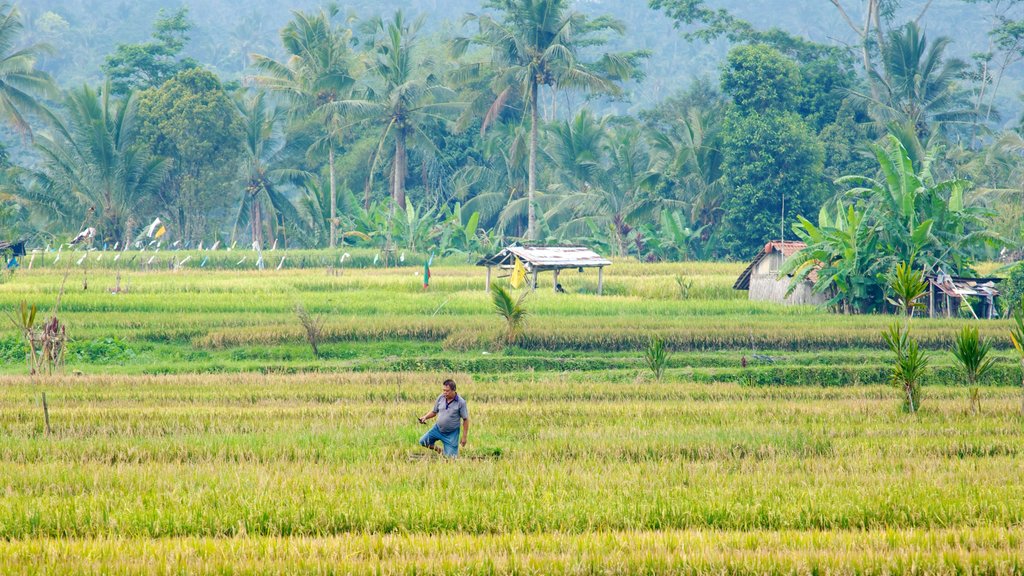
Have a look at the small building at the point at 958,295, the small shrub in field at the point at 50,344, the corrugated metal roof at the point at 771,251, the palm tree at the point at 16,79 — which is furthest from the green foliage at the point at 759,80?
the small shrub in field at the point at 50,344

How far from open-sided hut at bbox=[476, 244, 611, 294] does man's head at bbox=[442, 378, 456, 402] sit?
17.8 meters

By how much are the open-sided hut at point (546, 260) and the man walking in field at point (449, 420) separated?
1757 centimetres

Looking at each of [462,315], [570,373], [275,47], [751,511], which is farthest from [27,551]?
[275,47]

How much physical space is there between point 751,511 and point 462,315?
52.8 ft

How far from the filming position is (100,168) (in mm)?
38094

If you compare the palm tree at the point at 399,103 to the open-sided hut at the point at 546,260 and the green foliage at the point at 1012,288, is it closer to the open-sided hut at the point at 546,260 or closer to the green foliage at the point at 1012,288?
the open-sided hut at the point at 546,260

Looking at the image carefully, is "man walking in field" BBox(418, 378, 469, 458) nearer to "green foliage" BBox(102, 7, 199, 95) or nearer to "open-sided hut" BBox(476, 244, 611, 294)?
"open-sided hut" BBox(476, 244, 611, 294)

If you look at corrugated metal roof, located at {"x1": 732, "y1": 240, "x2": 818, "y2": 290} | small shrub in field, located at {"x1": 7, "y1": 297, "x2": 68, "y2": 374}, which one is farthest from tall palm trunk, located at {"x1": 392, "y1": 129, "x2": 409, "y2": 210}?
small shrub in field, located at {"x1": 7, "y1": 297, "x2": 68, "y2": 374}

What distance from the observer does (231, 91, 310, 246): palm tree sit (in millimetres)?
45344

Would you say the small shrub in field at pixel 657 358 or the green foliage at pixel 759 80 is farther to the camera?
the green foliage at pixel 759 80

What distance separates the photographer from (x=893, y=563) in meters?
6.95

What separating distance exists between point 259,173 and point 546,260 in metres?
A: 21.3

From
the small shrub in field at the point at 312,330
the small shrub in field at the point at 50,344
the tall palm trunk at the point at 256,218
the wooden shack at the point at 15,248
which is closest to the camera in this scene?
the small shrub in field at the point at 50,344

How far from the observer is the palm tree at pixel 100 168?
123 ft
